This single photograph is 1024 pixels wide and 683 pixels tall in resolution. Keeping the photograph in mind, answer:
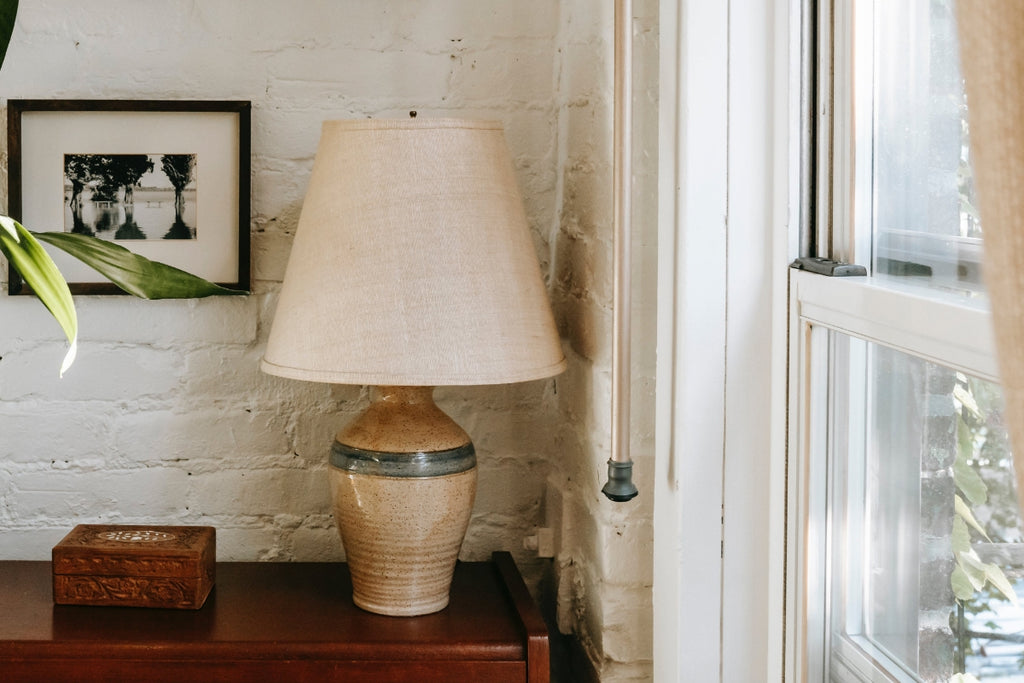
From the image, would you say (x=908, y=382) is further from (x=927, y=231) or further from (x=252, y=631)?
(x=252, y=631)

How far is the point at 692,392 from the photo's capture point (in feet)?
3.65

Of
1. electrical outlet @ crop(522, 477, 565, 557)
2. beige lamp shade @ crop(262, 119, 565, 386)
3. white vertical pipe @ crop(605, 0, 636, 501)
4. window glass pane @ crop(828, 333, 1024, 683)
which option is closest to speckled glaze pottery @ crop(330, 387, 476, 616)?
beige lamp shade @ crop(262, 119, 565, 386)

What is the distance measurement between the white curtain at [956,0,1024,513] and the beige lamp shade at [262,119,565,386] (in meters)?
0.87

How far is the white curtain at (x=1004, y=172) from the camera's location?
30 cm

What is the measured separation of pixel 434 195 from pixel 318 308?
0.65 ft

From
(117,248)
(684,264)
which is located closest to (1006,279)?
(684,264)

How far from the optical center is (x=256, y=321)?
1590mm

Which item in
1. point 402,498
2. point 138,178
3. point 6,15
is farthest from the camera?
point 138,178

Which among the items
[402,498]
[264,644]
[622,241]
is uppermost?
[622,241]

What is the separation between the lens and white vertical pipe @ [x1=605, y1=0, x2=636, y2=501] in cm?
92

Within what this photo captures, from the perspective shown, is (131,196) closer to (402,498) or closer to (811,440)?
(402,498)

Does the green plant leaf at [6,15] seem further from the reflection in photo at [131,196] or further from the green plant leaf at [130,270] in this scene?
the reflection in photo at [131,196]

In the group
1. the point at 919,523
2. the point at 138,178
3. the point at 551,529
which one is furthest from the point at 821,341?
the point at 138,178

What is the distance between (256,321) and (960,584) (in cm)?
114
